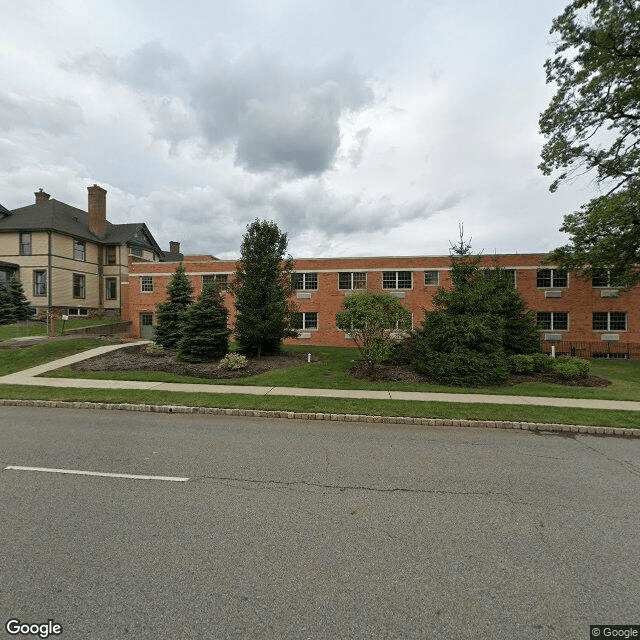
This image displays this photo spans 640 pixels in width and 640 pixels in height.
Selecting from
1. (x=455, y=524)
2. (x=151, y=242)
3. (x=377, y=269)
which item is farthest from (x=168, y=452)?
(x=151, y=242)

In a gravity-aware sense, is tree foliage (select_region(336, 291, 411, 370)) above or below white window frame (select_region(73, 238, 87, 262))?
below

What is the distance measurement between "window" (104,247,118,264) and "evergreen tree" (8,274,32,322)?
8.23m

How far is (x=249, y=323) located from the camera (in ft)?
55.0

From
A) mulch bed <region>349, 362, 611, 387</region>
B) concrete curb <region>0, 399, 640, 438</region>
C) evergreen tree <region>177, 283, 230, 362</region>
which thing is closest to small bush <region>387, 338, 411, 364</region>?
mulch bed <region>349, 362, 611, 387</region>

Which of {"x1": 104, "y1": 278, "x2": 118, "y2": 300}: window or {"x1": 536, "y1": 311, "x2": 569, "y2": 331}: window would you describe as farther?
{"x1": 104, "y1": 278, "x2": 118, "y2": 300}: window

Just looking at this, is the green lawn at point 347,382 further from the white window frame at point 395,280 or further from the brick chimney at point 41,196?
the brick chimney at point 41,196

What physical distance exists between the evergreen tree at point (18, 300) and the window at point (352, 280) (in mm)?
26912

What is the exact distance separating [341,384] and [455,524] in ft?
26.5

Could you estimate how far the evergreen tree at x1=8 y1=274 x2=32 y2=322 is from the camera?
28.5 metres

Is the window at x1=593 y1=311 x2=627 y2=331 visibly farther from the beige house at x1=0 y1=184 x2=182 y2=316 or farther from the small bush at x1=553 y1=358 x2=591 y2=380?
the beige house at x1=0 y1=184 x2=182 y2=316

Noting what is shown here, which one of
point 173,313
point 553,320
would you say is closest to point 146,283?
point 173,313

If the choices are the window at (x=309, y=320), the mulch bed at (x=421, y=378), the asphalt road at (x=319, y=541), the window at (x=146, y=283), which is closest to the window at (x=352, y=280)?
the window at (x=309, y=320)

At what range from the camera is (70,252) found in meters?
33.3

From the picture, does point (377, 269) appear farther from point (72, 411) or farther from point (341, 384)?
point (72, 411)
